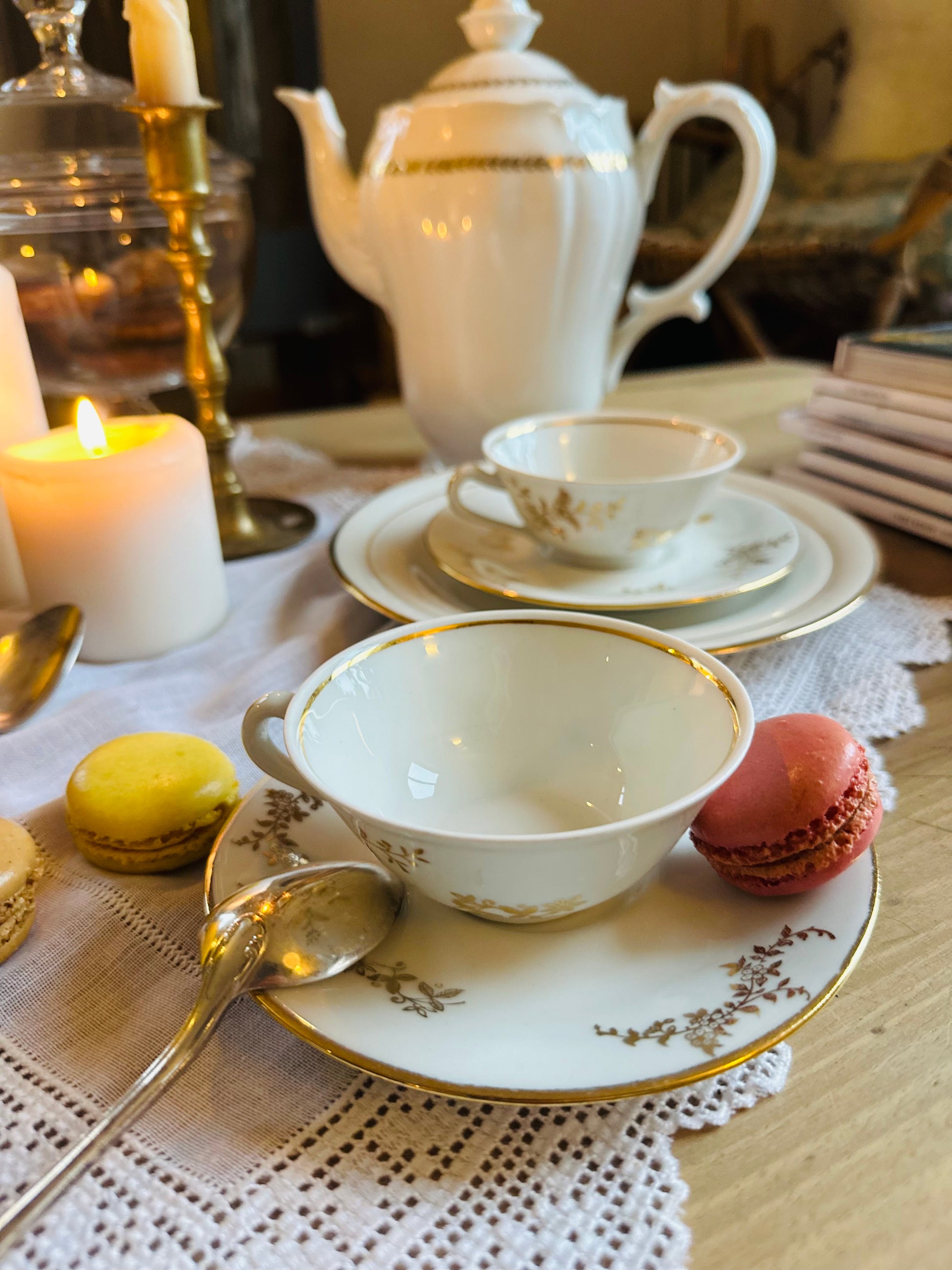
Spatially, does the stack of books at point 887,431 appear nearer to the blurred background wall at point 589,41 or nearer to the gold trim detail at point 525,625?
the gold trim detail at point 525,625

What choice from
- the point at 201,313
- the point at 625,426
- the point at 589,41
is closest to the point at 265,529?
the point at 201,313

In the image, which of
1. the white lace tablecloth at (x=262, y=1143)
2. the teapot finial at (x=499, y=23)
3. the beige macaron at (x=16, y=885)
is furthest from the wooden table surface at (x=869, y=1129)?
A: the teapot finial at (x=499, y=23)

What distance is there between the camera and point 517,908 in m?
0.27

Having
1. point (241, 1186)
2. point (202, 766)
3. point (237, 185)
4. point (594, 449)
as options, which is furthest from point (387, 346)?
point (241, 1186)

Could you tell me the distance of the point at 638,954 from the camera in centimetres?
27

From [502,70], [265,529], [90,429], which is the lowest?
[265,529]

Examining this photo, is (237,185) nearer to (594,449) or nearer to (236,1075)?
(594,449)

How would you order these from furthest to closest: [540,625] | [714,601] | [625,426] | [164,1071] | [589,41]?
[589,41], [625,426], [714,601], [540,625], [164,1071]

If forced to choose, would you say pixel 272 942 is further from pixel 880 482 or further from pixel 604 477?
pixel 880 482

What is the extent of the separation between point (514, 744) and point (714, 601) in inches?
6.1

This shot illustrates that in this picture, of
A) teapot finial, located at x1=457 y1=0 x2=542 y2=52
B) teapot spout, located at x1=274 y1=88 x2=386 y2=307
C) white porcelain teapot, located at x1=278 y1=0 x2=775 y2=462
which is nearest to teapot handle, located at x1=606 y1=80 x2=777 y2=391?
white porcelain teapot, located at x1=278 y1=0 x2=775 y2=462

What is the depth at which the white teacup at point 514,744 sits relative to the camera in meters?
0.27

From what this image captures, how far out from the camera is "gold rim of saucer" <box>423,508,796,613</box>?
1.49ft

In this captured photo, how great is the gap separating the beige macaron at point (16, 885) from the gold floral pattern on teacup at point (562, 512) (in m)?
0.29
